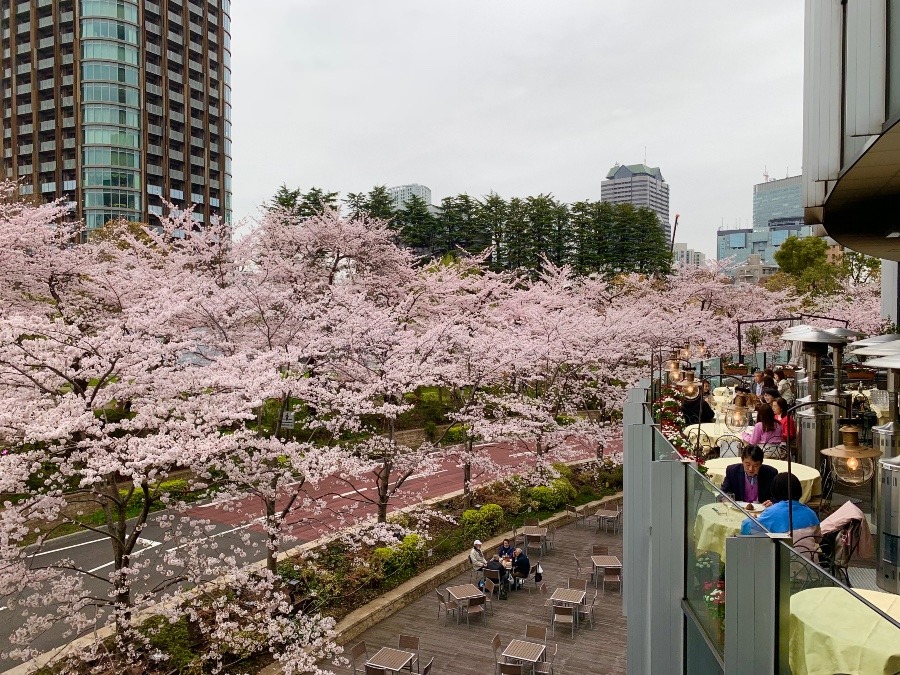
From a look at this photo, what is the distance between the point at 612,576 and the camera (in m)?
14.0

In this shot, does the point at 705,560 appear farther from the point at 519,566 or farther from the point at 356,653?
the point at 519,566

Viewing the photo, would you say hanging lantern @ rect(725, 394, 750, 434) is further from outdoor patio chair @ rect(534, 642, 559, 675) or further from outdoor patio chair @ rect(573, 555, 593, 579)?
outdoor patio chair @ rect(573, 555, 593, 579)

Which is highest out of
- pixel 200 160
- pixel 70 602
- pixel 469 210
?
pixel 200 160

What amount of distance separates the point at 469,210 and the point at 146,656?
4562 cm

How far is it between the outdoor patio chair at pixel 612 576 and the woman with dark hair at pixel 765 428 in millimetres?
5916

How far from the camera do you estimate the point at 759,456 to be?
6613 mm

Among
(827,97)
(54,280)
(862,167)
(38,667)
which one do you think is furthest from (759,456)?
(54,280)

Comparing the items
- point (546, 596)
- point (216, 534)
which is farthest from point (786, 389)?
point (216, 534)

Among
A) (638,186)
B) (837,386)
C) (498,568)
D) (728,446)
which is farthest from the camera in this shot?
(638,186)

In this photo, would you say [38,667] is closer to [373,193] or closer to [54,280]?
[54,280]

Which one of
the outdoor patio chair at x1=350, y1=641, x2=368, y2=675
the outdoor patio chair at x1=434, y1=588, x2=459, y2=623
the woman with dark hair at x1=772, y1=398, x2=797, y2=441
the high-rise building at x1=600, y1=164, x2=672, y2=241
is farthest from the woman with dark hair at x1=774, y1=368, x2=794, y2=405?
the high-rise building at x1=600, y1=164, x2=672, y2=241

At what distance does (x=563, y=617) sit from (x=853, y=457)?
8786 mm

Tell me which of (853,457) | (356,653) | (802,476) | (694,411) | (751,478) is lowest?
(356,653)

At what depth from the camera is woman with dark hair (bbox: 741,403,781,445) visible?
9148mm
